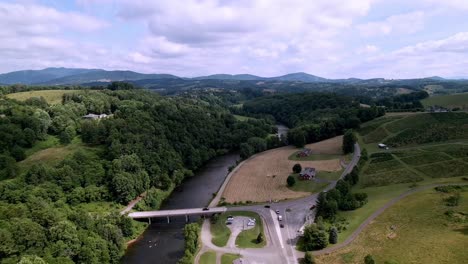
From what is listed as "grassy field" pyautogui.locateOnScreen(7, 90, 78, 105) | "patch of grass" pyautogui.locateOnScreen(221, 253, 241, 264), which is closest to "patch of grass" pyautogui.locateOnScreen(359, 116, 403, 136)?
"patch of grass" pyautogui.locateOnScreen(221, 253, 241, 264)

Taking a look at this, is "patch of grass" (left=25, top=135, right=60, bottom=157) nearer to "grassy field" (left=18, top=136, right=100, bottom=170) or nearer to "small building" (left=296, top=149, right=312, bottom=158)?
"grassy field" (left=18, top=136, right=100, bottom=170)

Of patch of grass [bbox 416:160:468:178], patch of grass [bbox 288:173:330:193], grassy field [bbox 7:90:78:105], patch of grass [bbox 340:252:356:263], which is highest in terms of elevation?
grassy field [bbox 7:90:78:105]

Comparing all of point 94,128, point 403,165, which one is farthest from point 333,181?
point 94,128

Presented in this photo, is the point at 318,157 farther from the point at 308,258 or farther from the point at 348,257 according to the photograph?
the point at 308,258

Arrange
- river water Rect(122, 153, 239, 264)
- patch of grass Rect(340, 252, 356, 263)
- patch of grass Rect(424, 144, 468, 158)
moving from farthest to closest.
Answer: patch of grass Rect(424, 144, 468, 158), river water Rect(122, 153, 239, 264), patch of grass Rect(340, 252, 356, 263)

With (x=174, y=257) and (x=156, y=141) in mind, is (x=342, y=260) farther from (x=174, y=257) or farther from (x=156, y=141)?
(x=156, y=141)
